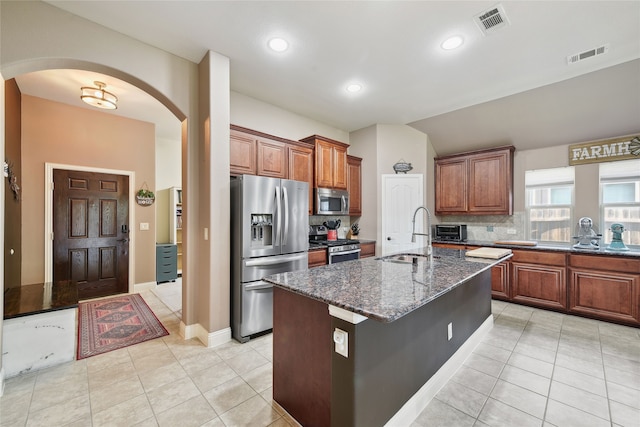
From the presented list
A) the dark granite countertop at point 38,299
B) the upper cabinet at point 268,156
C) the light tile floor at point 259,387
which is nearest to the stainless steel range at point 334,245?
the upper cabinet at point 268,156

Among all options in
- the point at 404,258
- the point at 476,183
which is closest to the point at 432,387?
the point at 404,258

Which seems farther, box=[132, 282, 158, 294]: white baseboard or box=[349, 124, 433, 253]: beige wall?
box=[349, 124, 433, 253]: beige wall

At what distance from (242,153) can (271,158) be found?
0.45 meters

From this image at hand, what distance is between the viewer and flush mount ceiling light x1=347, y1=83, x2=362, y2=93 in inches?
142

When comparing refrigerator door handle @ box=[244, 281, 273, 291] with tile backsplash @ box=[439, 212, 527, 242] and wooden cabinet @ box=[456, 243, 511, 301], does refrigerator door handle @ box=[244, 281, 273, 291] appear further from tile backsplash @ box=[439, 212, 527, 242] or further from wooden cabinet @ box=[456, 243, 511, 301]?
tile backsplash @ box=[439, 212, 527, 242]

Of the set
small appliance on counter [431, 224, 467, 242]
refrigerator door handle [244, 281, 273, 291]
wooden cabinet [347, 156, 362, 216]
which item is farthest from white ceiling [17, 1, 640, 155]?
refrigerator door handle [244, 281, 273, 291]

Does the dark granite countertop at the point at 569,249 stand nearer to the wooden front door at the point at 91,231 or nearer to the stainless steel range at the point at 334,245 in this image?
the stainless steel range at the point at 334,245

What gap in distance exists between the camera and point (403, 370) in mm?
1712

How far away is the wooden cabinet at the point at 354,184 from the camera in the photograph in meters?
5.05

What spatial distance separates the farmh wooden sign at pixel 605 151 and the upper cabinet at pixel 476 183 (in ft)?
2.59

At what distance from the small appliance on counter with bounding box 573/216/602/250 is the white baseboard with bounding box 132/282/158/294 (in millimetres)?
6779

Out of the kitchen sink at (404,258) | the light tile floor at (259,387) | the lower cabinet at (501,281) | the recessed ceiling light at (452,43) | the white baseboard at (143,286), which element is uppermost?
the recessed ceiling light at (452,43)

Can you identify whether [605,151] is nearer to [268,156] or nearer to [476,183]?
[476,183]

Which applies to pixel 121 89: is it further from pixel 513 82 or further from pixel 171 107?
pixel 513 82
